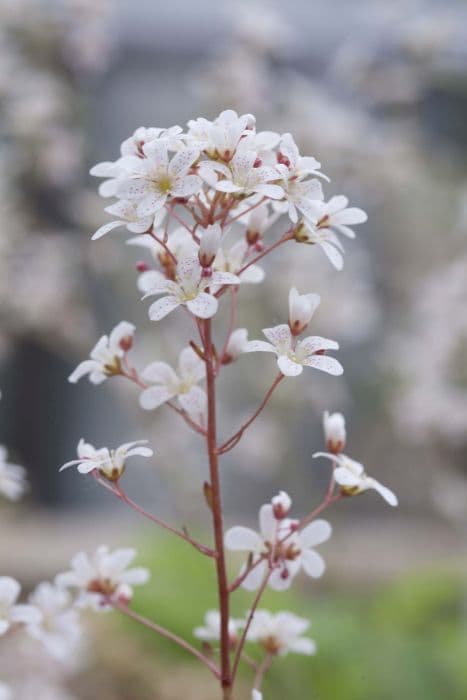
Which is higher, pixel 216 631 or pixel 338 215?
pixel 338 215

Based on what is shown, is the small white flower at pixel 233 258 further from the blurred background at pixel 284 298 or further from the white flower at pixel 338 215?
the blurred background at pixel 284 298

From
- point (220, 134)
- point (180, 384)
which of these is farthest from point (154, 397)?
point (220, 134)

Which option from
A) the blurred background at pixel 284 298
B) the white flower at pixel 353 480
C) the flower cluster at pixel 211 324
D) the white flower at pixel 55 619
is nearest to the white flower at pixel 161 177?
the flower cluster at pixel 211 324

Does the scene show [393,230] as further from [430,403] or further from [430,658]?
[430,658]

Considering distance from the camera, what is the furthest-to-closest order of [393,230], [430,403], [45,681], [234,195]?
[393,230], [430,403], [45,681], [234,195]

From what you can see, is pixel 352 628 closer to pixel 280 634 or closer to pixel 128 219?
pixel 280 634

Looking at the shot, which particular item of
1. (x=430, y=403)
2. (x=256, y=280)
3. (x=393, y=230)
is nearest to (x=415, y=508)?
(x=393, y=230)
